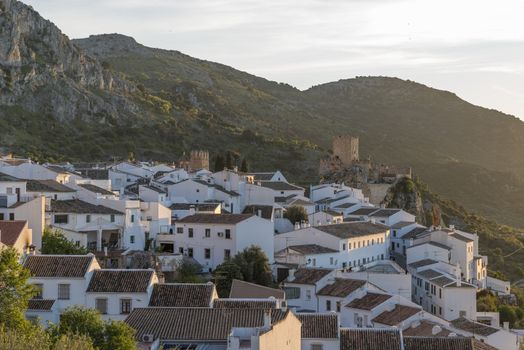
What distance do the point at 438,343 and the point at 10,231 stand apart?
16.8 metres

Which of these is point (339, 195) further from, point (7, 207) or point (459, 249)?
point (7, 207)

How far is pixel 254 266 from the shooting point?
44406mm

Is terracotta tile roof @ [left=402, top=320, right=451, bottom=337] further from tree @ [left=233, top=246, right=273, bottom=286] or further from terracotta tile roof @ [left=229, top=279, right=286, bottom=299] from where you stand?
tree @ [left=233, top=246, right=273, bottom=286]

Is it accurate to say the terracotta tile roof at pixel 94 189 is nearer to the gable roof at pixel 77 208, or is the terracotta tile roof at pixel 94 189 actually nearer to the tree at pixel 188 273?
the gable roof at pixel 77 208

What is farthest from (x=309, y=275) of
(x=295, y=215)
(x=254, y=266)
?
(x=295, y=215)

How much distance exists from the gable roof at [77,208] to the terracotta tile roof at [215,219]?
380 cm

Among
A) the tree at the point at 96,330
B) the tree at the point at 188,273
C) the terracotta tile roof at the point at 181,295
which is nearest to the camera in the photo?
the tree at the point at 96,330

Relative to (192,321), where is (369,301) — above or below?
below

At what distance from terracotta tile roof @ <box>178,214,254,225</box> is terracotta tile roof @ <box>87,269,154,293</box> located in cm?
1361

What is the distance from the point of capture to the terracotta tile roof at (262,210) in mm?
56316

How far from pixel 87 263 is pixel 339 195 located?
1535 inches

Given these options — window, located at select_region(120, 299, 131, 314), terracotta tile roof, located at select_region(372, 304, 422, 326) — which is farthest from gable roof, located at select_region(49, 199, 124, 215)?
terracotta tile roof, located at select_region(372, 304, 422, 326)

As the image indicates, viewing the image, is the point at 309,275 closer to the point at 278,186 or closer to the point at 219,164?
the point at 278,186

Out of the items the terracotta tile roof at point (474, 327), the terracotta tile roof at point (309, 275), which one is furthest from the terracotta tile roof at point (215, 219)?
the terracotta tile roof at point (474, 327)
